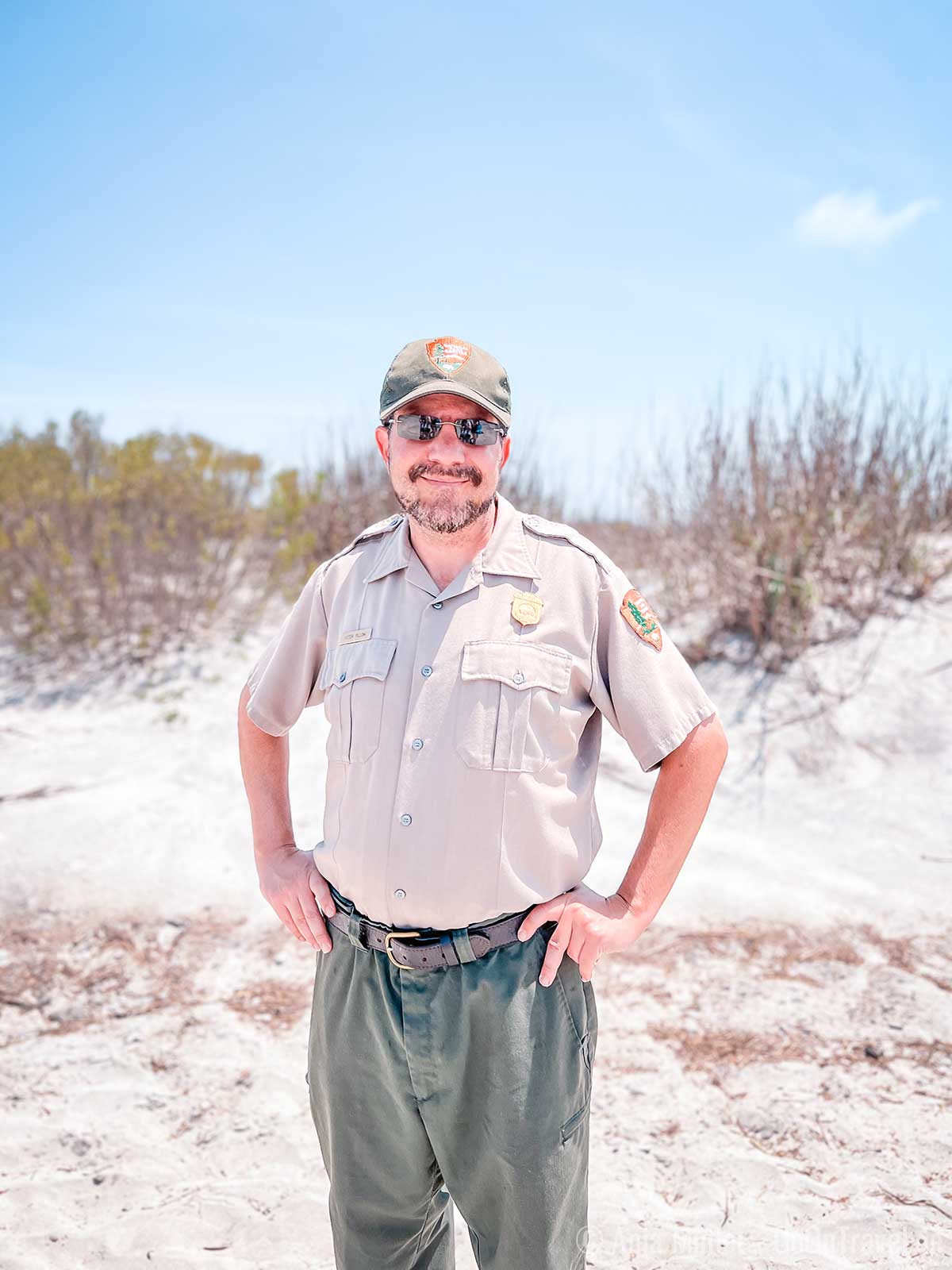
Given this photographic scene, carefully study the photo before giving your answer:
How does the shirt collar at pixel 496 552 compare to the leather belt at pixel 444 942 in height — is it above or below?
above

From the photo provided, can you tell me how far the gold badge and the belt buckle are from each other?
624 millimetres

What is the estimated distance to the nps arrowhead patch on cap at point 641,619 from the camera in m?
1.70

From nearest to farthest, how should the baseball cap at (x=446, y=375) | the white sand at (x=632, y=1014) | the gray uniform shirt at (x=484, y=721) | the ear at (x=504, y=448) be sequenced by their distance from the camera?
the gray uniform shirt at (x=484, y=721)
the baseball cap at (x=446, y=375)
the ear at (x=504, y=448)
the white sand at (x=632, y=1014)

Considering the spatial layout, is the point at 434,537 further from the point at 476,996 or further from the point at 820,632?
the point at 820,632

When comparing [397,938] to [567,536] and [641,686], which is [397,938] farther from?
[567,536]

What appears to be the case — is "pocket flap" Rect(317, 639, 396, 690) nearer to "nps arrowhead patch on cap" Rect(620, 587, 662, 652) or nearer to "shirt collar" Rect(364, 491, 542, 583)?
"shirt collar" Rect(364, 491, 542, 583)

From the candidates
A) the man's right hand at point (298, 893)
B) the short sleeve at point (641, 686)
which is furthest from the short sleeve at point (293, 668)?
the short sleeve at point (641, 686)

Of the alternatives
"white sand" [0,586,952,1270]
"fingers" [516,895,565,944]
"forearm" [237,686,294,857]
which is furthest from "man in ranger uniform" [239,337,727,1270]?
"white sand" [0,586,952,1270]

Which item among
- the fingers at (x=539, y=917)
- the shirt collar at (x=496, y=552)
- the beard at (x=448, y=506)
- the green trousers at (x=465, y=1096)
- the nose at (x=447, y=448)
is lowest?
the green trousers at (x=465, y=1096)

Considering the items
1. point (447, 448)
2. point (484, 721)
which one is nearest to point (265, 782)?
point (484, 721)

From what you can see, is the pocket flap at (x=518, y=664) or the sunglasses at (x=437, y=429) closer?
the pocket flap at (x=518, y=664)

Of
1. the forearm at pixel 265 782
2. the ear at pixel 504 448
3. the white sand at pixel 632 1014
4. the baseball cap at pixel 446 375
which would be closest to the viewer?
the baseball cap at pixel 446 375

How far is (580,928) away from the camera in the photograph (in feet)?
5.35

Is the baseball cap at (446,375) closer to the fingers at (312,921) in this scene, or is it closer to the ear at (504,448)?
the ear at (504,448)
